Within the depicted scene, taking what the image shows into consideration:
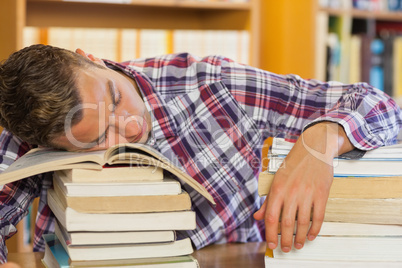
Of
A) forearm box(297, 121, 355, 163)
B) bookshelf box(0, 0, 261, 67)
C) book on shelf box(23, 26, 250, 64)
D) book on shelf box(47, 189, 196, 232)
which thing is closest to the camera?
book on shelf box(47, 189, 196, 232)

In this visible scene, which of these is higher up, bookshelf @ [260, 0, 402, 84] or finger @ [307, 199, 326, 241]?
bookshelf @ [260, 0, 402, 84]

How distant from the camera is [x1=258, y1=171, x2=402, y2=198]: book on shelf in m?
0.71

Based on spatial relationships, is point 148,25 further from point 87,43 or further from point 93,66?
point 93,66

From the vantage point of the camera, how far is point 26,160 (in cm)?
79

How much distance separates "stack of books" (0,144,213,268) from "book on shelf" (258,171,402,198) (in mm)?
188

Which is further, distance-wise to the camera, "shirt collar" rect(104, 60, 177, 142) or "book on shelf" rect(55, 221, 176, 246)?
"shirt collar" rect(104, 60, 177, 142)

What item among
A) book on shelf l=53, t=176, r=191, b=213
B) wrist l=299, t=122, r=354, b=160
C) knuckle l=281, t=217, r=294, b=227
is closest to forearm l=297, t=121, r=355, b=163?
wrist l=299, t=122, r=354, b=160

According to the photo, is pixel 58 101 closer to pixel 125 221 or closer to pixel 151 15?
pixel 125 221

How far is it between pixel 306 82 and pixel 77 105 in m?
0.52

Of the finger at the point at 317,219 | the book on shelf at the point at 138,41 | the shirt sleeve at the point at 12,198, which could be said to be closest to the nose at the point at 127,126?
the shirt sleeve at the point at 12,198

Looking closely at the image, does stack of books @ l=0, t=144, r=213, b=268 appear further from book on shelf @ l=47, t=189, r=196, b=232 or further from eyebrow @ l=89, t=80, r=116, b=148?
eyebrow @ l=89, t=80, r=116, b=148

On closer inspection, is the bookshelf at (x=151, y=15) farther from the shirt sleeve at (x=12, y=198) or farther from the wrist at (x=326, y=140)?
the wrist at (x=326, y=140)

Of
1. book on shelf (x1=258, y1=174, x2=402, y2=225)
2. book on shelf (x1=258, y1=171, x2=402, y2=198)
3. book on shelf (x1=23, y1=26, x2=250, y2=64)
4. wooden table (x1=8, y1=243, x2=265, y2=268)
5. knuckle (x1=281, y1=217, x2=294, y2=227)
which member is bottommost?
wooden table (x1=8, y1=243, x2=265, y2=268)

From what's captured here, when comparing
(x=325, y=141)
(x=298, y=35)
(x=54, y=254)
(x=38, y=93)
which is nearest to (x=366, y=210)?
(x=325, y=141)
